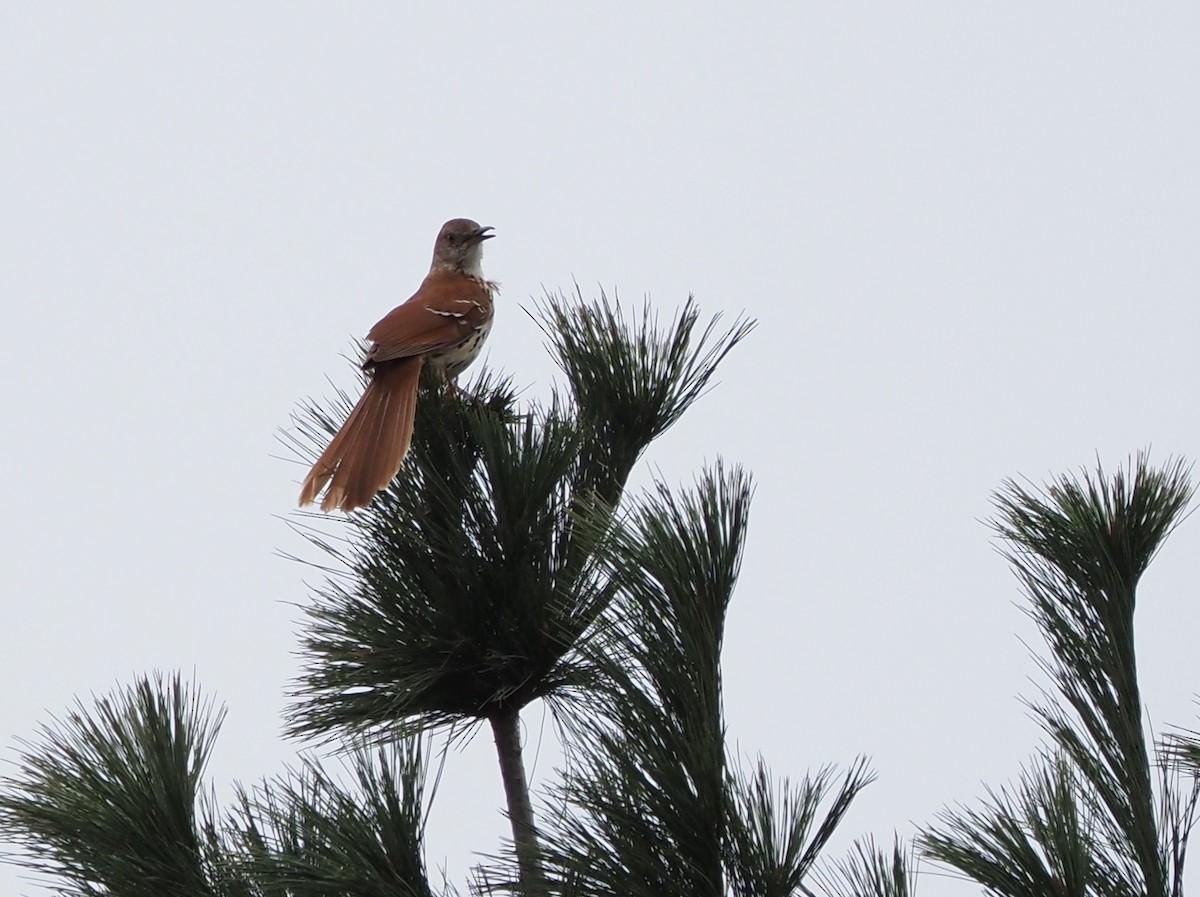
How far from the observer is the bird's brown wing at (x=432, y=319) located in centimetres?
389

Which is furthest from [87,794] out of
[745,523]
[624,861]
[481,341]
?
[481,341]

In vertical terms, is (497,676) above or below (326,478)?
below

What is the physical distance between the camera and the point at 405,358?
12.4 ft

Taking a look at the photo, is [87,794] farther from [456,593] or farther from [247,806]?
[456,593]

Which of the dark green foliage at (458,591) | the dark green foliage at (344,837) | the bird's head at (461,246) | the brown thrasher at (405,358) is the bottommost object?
the dark green foliage at (344,837)

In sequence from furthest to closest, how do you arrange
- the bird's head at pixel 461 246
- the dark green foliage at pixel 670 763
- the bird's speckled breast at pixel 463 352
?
the bird's head at pixel 461 246
the bird's speckled breast at pixel 463 352
the dark green foliage at pixel 670 763

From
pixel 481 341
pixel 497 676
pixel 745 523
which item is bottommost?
pixel 497 676

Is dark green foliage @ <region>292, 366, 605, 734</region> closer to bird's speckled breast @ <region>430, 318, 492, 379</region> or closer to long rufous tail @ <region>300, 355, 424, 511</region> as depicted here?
long rufous tail @ <region>300, 355, 424, 511</region>

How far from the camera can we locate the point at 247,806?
231cm

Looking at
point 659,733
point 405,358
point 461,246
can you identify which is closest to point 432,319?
point 405,358

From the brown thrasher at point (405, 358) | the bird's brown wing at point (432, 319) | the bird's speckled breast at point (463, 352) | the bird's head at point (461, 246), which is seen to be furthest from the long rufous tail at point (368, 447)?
the bird's head at point (461, 246)

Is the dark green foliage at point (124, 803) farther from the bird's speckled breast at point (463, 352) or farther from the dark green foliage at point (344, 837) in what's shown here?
the bird's speckled breast at point (463, 352)

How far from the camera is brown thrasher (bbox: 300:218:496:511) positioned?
2572 millimetres

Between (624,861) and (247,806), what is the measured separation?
0.76 metres
